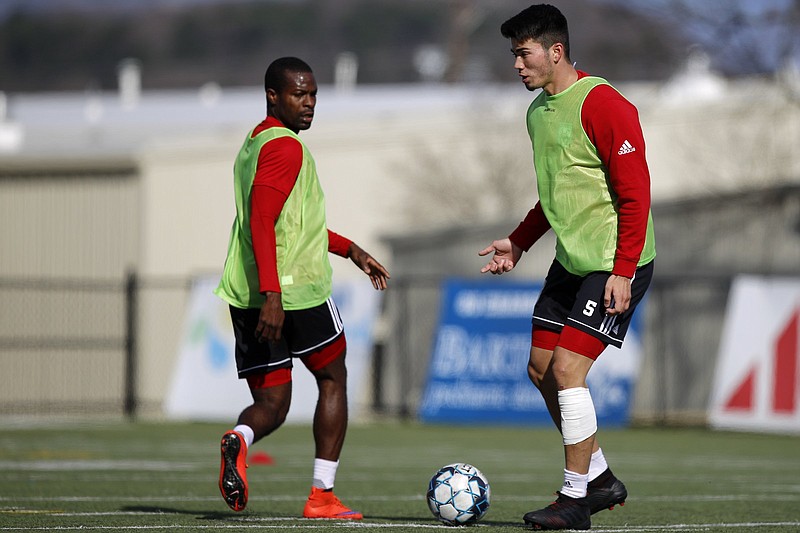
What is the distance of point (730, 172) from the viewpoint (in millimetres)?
27609

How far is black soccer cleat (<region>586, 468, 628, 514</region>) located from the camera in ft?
23.4

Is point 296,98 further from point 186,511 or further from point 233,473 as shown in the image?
point 186,511

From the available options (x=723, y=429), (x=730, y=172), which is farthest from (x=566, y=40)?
(x=730, y=172)

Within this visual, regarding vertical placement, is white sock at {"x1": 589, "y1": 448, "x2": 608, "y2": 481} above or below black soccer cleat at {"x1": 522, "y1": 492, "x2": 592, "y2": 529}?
above

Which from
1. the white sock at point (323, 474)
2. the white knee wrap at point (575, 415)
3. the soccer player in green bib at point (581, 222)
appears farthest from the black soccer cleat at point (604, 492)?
the white sock at point (323, 474)

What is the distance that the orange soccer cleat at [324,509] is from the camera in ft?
25.1

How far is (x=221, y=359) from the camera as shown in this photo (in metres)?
21.0

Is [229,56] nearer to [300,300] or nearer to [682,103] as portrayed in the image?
[682,103]

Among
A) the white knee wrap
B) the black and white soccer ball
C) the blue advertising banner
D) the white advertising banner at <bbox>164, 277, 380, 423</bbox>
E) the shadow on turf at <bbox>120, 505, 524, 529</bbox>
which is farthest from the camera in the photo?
the white advertising banner at <bbox>164, 277, 380, 423</bbox>

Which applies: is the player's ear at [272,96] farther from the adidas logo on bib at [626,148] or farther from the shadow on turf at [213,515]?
the shadow on turf at [213,515]

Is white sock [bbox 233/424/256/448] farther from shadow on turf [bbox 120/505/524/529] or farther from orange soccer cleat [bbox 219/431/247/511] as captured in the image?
shadow on turf [bbox 120/505/524/529]

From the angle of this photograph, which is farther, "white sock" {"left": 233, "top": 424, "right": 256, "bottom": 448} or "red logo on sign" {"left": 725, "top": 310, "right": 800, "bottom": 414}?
"red logo on sign" {"left": 725, "top": 310, "right": 800, "bottom": 414}

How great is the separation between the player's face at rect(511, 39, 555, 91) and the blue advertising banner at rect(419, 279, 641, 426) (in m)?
12.5

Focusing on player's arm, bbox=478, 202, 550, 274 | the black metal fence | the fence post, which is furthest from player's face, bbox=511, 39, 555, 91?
the black metal fence
